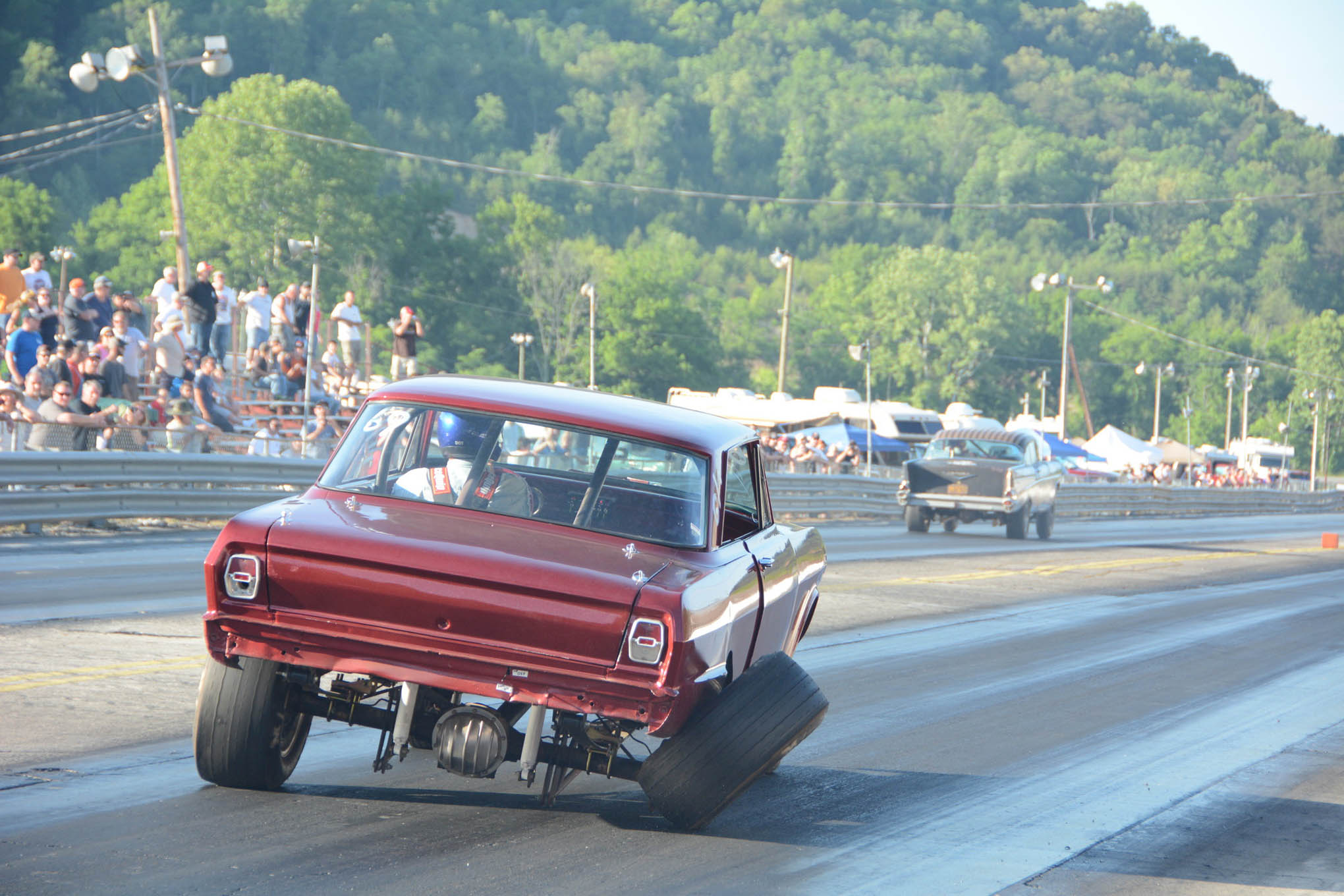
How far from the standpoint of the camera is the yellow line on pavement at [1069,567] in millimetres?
18359

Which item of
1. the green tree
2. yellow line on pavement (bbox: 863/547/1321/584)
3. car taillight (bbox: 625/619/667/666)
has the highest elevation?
the green tree

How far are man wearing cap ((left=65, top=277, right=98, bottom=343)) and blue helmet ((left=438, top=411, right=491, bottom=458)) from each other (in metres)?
16.5

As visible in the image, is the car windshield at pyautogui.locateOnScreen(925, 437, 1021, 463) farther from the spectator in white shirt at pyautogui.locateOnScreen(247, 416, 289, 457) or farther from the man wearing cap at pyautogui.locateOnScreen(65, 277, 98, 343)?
the man wearing cap at pyautogui.locateOnScreen(65, 277, 98, 343)

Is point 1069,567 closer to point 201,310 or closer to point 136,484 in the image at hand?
point 136,484

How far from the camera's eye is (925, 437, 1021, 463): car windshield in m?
29.2

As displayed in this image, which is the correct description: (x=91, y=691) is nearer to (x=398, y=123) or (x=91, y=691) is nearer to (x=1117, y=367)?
(x=1117, y=367)

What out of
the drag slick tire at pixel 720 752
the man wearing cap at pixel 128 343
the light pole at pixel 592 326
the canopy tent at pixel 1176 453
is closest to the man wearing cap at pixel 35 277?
the man wearing cap at pixel 128 343

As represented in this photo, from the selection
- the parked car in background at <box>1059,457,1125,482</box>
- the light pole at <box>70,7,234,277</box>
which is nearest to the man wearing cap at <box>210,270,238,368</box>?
the light pole at <box>70,7,234,277</box>

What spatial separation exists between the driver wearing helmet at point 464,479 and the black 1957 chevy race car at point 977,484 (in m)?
23.1

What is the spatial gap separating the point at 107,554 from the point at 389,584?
11.2 m

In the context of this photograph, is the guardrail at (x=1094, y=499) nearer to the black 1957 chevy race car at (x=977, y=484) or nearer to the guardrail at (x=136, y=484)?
the black 1957 chevy race car at (x=977, y=484)

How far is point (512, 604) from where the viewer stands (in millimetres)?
5305

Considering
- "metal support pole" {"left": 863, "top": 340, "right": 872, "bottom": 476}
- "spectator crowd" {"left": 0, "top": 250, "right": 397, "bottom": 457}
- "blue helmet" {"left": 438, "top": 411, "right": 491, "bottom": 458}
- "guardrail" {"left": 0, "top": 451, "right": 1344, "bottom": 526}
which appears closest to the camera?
"blue helmet" {"left": 438, "top": 411, "right": 491, "bottom": 458}

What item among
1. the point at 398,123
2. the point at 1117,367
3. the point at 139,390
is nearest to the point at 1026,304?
the point at 1117,367
